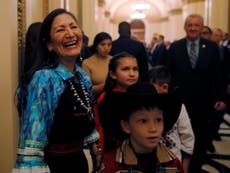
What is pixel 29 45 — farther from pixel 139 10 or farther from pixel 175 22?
pixel 139 10

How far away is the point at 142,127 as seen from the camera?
1.98 m

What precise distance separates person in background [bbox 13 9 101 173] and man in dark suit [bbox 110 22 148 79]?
10.1ft

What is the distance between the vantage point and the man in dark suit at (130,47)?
17.7 feet

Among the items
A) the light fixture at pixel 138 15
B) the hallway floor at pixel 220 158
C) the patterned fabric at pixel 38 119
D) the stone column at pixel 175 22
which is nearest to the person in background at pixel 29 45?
the patterned fabric at pixel 38 119

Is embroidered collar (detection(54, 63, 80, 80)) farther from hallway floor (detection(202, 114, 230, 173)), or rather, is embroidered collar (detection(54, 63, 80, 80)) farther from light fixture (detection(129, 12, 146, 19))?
light fixture (detection(129, 12, 146, 19))

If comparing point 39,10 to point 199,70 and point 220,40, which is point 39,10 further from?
point 220,40

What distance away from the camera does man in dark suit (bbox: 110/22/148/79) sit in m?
5.39

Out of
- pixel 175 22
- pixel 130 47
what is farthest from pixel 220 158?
pixel 175 22

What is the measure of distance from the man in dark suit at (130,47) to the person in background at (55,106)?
3.08m

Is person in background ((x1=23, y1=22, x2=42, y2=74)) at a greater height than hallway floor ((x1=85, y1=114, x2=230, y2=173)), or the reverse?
person in background ((x1=23, y1=22, x2=42, y2=74))

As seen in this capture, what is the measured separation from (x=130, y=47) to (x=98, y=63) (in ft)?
2.56

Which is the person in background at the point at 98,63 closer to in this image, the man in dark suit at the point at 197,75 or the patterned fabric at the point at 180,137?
the man in dark suit at the point at 197,75

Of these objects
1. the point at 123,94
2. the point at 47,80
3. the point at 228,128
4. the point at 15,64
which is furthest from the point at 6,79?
the point at 228,128

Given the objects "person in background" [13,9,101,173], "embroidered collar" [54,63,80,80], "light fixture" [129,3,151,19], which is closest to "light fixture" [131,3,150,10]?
"light fixture" [129,3,151,19]
